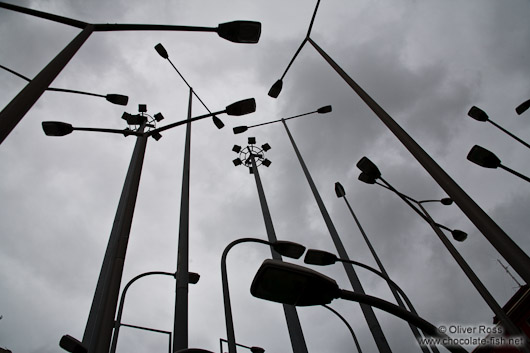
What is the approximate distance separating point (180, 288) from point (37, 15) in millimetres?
4257

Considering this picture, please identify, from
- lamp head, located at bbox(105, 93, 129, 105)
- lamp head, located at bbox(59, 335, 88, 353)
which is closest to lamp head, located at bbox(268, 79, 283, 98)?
lamp head, located at bbox(105, 93, 129, 105)

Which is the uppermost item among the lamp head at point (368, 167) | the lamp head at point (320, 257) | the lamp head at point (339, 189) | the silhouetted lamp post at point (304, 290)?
the lamp head at point (339, 189)

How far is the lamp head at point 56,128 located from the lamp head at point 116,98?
1277 mm

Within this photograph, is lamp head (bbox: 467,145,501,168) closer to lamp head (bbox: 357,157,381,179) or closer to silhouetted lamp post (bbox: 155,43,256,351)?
lamp head (bbox: 357,157,381,179)

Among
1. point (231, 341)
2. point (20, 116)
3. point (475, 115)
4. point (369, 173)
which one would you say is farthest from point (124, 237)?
point (475, 115)

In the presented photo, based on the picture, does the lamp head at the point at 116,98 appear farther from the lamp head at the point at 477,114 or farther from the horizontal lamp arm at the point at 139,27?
the lamp head at the point at 477,114

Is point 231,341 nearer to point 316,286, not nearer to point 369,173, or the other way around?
point 316,286

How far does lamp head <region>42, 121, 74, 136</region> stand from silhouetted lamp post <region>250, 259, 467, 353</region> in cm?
469

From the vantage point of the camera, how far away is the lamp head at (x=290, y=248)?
5.65 metres

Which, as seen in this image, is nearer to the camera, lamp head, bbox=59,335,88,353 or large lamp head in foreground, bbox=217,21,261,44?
large lamp head in foreground, bbox=217,21,261,44

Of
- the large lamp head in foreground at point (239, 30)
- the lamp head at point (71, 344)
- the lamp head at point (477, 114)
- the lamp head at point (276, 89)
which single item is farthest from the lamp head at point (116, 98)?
the lamp head at point (477, 114)

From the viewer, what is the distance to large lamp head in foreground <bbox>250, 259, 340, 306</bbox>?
2.54 meters

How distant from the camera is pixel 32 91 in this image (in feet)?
9.14

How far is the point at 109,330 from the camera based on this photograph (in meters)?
2.46
